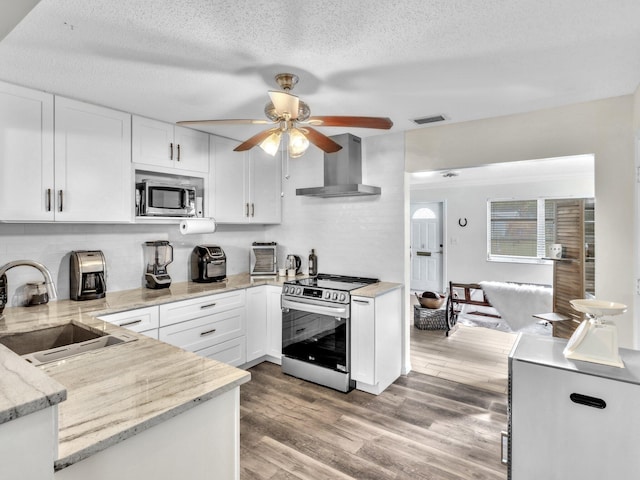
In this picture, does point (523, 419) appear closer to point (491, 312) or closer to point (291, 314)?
point (291, 314)

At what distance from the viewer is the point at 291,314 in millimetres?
3375

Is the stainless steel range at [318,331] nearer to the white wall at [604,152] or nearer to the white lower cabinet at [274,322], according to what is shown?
the white lower cabinet at [274,322]

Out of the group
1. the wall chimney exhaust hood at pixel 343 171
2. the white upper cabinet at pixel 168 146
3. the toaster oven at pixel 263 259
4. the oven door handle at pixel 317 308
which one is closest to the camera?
the white upper cabinet at pixel 168 146

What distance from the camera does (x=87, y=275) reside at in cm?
271

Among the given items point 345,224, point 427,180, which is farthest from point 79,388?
point 427,180

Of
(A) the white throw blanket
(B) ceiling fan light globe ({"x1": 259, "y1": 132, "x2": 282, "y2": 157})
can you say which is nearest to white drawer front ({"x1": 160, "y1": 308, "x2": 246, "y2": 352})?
(B) ceiling fan light globe ({"x1": 259, "y1": 132, "x2": 282, "y2": 157})

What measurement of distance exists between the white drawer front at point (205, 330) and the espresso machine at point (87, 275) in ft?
1.94

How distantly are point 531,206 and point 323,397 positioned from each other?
540cm

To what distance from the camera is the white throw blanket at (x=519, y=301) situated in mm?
4316

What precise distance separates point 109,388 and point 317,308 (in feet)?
Result: 6.87

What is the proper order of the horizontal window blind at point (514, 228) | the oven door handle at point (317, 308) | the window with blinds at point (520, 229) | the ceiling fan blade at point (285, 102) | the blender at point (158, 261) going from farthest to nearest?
the horizontal window blind at point (514, 228) < the window with blinds at point (520, 229) < the blender at point (158, 261) < the oven door handle at point (317, 308) < the ceiling fan blade at point (285, 102)

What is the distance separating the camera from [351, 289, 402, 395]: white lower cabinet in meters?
2.98

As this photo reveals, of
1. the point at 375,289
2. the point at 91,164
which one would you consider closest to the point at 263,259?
the point at 375,289

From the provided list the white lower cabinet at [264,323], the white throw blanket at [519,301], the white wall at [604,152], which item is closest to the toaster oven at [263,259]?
the white lower cabinet at [264,323]
